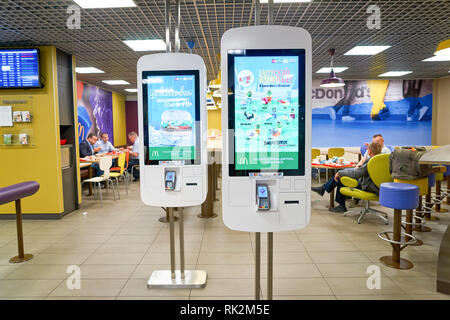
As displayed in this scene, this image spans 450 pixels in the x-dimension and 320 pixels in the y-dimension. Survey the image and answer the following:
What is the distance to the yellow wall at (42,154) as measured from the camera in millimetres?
5434

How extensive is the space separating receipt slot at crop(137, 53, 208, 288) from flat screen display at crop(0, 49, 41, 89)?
3802 mm

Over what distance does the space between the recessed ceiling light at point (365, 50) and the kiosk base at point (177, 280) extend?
5.35m

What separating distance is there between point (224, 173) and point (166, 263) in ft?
7.23

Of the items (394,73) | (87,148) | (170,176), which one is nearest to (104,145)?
(87,148)

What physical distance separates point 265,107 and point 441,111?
11.2 meters

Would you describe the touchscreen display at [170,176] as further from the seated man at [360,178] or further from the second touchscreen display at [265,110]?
the seated man at [360,178]

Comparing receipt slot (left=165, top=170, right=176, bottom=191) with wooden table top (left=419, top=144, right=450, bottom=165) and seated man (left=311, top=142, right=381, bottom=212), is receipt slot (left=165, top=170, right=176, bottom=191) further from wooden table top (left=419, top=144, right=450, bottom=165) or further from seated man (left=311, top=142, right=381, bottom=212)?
seated man (left=311, top=142, right=381, bottom=212)

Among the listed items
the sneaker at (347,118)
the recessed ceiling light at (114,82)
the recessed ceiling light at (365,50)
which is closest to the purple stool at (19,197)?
the recessed ceiling light at (365,50)

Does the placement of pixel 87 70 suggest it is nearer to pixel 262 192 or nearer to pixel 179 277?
pixel 179 277

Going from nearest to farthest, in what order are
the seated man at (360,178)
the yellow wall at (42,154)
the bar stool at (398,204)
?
the bar stool at (398,204)
the seated man at (360,178)
the yellow wall at (42,154)

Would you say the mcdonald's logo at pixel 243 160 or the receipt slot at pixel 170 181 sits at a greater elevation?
the mcdonald's logo at pixel 243 160

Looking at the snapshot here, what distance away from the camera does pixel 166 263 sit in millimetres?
3604

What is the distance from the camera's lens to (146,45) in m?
5.82

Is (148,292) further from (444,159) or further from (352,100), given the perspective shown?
(352,100)
